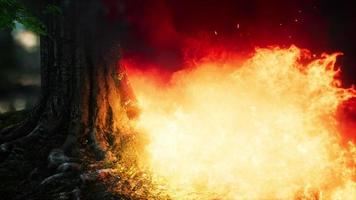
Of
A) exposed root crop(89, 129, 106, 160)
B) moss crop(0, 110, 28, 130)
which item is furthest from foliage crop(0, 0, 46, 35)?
moss crop(0, 110, 28, 130)

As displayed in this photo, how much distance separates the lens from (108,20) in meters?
8.62

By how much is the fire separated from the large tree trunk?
855mm

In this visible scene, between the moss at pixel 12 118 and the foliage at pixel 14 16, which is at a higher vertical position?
the foliage at pixel 14 16

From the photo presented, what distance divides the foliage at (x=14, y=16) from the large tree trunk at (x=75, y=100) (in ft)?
3.44

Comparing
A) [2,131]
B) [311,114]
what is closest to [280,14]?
[311,114]

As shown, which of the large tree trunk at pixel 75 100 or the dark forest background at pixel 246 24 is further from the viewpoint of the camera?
the dark forest background at pixel 246 24

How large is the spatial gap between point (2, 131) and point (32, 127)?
36.1 inches

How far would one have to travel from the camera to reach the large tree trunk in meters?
7.71

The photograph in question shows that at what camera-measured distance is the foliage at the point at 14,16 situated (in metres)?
5.97

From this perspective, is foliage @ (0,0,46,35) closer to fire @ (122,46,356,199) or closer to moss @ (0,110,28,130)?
fire @ (122,46,356,199)

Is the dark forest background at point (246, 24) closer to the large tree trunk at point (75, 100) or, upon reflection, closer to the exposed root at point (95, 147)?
the large tree trunk at point (75, 100)

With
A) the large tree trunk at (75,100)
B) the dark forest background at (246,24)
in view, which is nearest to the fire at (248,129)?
the dark forest background at (246,24)

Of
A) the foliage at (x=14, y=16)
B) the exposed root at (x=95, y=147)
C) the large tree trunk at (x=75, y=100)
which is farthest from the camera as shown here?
the large tree trunk at (x=75, y=100)

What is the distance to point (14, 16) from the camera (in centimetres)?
619
